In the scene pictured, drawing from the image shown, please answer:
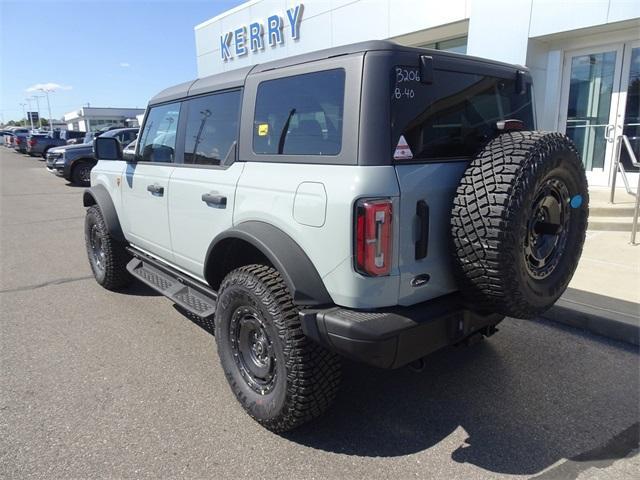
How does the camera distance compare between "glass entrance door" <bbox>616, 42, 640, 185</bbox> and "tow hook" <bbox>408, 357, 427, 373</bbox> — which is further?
"glass entrance door" <bbox>616, 42, 640, 185</bbox>

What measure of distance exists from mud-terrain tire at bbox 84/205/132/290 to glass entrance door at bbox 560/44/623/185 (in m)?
7.37

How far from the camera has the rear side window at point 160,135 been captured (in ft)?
12.5

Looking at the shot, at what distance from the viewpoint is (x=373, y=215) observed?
2.14 meters

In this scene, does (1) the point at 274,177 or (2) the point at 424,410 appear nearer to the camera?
(1) the point at 274,177

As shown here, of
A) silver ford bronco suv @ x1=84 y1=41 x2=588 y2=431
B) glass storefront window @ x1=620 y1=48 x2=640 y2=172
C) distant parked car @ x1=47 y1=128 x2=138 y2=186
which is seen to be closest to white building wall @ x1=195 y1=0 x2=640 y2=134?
glass storefront window @ x1=620 y1=48 x2=640 y2=172

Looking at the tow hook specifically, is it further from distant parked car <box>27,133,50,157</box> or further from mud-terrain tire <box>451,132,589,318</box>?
distant parked car <box>27,133,50,157</box>

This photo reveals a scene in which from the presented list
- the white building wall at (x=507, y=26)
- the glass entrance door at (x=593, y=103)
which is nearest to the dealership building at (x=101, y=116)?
the white building wall at (x=507, y=26)

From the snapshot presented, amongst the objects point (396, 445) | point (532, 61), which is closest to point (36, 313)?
point (396, 445)

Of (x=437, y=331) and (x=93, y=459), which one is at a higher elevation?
(x=437, y=331)

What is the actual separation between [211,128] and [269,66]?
2.38 ft

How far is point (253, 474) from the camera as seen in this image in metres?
2.35

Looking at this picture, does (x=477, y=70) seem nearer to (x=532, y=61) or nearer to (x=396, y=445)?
(x=396, y=445)

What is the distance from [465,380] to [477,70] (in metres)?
1.99

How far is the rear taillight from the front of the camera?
7.04 feet
